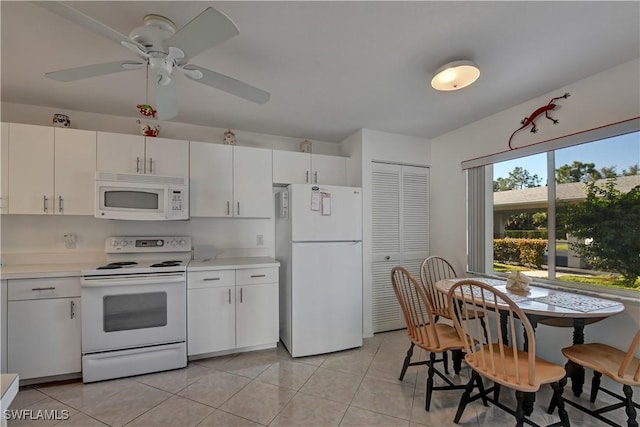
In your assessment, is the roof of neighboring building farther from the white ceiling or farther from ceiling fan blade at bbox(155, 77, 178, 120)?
ceiling fan blade at bbox(155, 77, 178, 120)

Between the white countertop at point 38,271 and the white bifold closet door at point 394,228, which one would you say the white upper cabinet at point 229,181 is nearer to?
the white countertop at point 38,271

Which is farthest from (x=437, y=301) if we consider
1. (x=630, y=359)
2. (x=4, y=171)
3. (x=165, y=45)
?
(x=4, y=171)

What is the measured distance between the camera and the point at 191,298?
Answer: 2.59 metres

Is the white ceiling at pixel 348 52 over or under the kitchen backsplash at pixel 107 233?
over

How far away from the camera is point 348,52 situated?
186 cm

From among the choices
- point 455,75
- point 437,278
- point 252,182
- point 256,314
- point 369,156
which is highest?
point 455,75

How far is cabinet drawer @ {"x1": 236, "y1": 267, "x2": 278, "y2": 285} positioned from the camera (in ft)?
9.09

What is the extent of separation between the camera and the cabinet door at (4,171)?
93.5 inches

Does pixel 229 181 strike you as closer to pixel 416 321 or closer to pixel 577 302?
pixel 416 321

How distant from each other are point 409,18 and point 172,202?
2471 millimetres

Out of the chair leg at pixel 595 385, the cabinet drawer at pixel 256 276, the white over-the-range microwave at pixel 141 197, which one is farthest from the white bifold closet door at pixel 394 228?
the white over-the-range microwave at pixel 141 197

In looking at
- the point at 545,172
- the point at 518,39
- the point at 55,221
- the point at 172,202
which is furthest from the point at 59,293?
the point at 545,172

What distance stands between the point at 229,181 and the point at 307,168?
917 mm

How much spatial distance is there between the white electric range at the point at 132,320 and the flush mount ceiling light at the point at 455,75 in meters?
2.60
